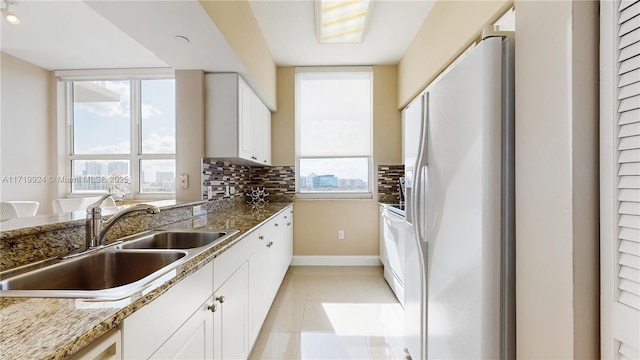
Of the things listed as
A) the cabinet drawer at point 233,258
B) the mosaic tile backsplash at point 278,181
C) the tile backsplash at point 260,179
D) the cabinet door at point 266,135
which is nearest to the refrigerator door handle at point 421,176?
the cabinet drawer at point 233,258

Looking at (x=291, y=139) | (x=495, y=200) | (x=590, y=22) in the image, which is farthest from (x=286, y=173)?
(x=590, y=22)

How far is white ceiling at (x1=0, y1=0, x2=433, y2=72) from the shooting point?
162 centimetres

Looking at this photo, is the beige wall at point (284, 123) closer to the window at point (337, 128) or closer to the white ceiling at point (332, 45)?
the window at point (337, 128)

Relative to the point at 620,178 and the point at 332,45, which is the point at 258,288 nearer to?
the point at 620,178

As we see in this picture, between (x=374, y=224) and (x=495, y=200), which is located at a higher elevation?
(x=495, y=200)

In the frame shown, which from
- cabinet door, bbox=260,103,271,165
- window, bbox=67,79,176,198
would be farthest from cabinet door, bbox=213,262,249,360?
window, bbox=67,79,176,198

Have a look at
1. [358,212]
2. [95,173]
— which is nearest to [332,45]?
[358,212]

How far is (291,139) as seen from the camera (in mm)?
3854

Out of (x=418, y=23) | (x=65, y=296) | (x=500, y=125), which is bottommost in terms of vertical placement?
(x=65, y=296)

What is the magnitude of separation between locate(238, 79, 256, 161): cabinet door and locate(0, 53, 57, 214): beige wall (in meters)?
3.45

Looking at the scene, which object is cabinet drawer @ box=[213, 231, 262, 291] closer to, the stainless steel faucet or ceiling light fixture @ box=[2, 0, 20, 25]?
the stainless steel faucet

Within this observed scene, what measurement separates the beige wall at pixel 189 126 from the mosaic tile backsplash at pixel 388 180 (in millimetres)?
2395

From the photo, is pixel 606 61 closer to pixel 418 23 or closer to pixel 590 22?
pixel 590 22

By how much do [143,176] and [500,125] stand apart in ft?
15.2
